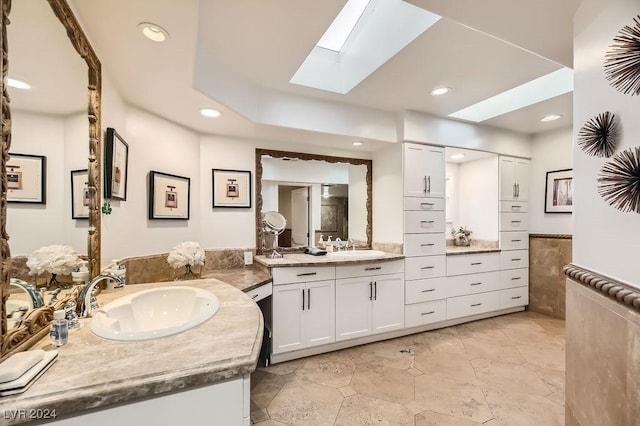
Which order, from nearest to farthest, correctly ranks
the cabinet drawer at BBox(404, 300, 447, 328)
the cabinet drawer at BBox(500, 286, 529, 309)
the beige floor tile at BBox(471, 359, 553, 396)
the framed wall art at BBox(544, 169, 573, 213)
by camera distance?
the beige floor tile at BBox(471, 359, 553, 396), the cabinet drawer at BBox(404, 300, 447, 328), the framed wall art at BBox(544, 169, 573, 213), the cabinet drawer at BBox(500, 286, 529, 309)

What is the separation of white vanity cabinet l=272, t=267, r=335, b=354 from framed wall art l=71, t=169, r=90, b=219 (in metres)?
1.43

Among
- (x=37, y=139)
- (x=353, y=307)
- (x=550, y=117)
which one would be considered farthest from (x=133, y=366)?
(x=550, y=117)

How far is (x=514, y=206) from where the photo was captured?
12.0 feet

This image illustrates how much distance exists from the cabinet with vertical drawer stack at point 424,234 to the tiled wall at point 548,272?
5.01ft

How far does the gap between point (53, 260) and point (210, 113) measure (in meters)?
1.55

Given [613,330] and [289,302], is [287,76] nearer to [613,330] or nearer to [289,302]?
[289,302]


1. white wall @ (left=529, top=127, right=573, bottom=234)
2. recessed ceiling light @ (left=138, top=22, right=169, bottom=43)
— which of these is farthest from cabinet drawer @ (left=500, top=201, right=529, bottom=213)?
recessed ceiling light @ (left=138, top=22, right=169, bottom=43)

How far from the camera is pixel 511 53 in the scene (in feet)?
6.13

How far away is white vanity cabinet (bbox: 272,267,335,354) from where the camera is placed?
2.41 metres

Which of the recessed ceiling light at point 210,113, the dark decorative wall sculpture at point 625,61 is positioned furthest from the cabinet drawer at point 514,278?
the recessed ceiling light at point 210,113

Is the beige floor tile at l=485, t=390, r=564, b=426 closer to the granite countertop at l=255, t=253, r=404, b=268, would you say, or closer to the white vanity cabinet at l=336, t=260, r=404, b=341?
the white vanity cabinet at l=336, t=260, r=404, b=341

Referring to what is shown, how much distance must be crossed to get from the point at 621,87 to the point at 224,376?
153 centimetres

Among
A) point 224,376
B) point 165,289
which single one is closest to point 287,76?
point 165,289

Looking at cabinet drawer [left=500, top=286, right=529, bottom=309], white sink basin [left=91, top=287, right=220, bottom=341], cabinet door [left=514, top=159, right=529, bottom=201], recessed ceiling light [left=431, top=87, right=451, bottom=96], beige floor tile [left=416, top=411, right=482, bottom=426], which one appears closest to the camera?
white sink basin [left=91, top=287, right=220, bottom=341]
